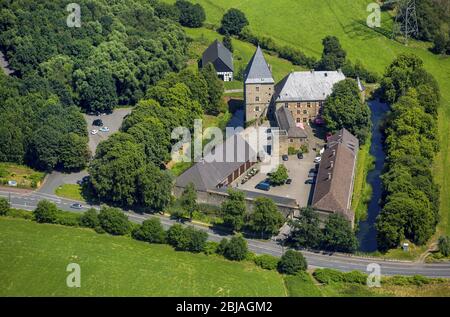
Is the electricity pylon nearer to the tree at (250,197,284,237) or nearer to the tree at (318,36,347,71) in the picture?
the tree at (318,36,347,71)

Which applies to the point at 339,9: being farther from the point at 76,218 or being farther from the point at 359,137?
the point at 76,218

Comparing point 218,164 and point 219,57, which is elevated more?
point 219,57

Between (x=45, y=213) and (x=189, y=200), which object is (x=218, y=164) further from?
(x=45, y=213)

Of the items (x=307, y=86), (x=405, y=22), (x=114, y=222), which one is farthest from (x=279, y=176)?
(x=405, y=22)

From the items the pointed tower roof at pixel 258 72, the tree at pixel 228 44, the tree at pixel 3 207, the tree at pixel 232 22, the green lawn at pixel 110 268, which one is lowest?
the green lawn at pixel 110 268

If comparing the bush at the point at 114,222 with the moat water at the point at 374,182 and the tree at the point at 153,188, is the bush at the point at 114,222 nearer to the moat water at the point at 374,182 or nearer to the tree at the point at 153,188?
the tree at the point at 153,188

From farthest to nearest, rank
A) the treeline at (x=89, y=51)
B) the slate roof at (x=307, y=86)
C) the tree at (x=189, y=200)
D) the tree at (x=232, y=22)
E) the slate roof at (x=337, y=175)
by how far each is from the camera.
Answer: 1. the tree at (x=232, y=22)
2. the treeline at (x=89, y=51)
3. the slate roof at (x=307, y=86)
4. the tree at (x=189, y=200)
5. the slate roof at (x=337, y=175)

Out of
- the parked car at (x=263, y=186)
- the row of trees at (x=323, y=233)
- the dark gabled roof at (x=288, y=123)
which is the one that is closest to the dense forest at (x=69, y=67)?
the dark gabled roof at (x=288, y=123)
